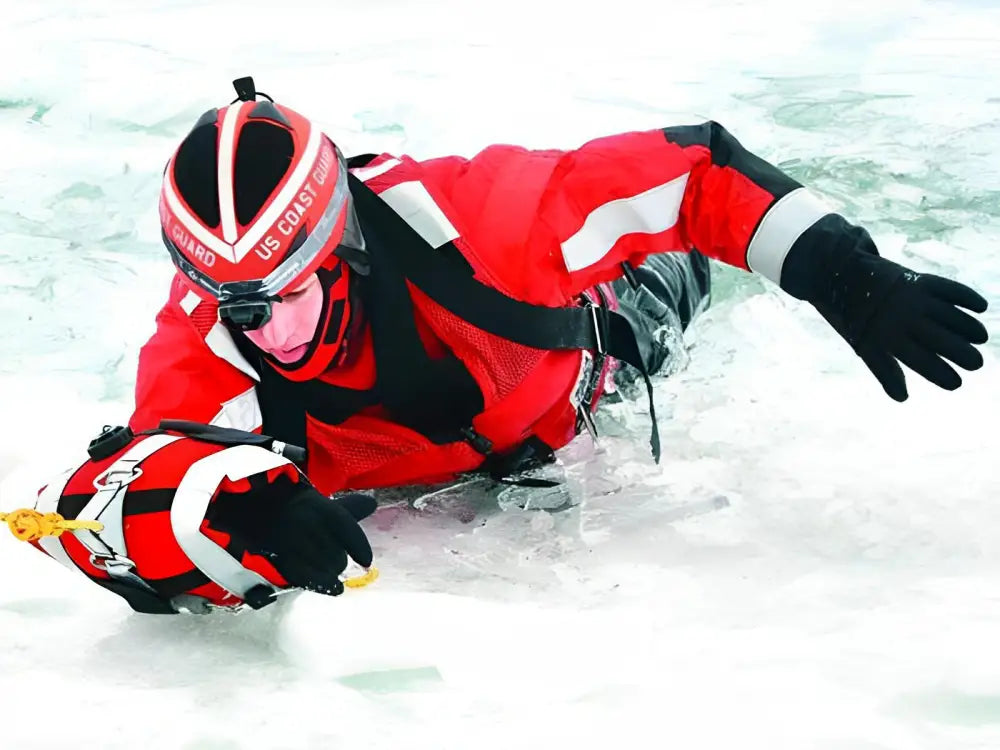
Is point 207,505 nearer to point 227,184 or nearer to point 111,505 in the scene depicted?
point 111,505

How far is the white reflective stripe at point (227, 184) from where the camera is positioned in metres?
1.98

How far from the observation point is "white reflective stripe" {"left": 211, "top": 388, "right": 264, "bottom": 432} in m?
2.28

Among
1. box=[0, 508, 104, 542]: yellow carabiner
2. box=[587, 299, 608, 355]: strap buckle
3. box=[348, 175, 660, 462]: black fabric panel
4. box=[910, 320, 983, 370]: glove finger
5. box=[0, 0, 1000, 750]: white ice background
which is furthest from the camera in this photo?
box=[587, 299, 608, 355]: strap buckle

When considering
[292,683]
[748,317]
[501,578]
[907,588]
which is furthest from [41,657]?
[748,317]

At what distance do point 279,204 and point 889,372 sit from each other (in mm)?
1020

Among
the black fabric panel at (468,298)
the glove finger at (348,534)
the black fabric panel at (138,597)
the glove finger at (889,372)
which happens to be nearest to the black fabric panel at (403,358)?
the black fabric panel at (468,298)

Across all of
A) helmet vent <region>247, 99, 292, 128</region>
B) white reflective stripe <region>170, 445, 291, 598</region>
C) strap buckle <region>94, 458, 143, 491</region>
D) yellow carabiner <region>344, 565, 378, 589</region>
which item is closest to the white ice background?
yellow carabiner <region>344, 565, 378, 589</region>

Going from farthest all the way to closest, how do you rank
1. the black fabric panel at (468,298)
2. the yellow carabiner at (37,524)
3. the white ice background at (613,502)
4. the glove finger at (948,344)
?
the black fabric panel at (468,298) → the glove finger at (948,344) → the yellow carabiner at (37,524) → the white ice background at (613,502)

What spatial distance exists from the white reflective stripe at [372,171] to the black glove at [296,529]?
674 mm

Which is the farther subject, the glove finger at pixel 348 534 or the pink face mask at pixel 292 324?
the pink face mask at pixel 292 324

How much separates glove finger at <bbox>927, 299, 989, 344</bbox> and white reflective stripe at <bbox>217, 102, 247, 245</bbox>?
1108mm

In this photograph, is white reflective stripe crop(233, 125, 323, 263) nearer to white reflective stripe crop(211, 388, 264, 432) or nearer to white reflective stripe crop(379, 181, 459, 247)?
white reflective stripe crop(379, 181, 459, 247)

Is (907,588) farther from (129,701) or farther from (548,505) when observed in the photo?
(129,701)

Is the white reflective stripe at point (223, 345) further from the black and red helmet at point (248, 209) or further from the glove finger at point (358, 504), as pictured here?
the glove finger at point (358, 504)
